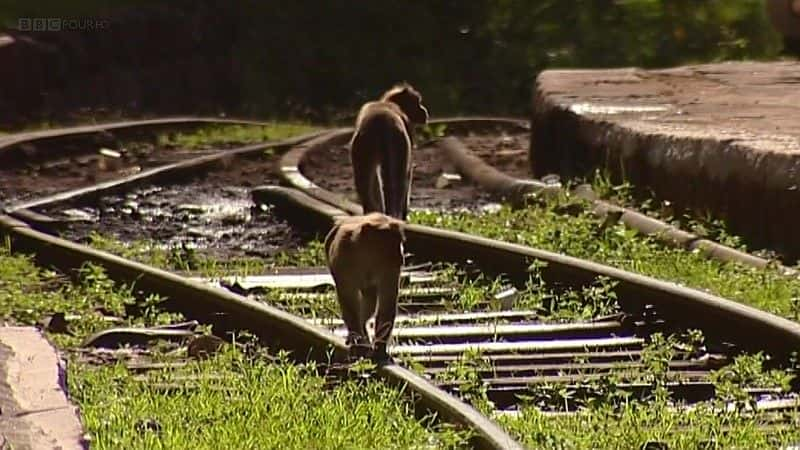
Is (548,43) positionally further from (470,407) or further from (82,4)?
(470,407)

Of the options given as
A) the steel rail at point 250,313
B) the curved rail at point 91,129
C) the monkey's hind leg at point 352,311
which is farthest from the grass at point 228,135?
the monkey's hind leg at point 352,311

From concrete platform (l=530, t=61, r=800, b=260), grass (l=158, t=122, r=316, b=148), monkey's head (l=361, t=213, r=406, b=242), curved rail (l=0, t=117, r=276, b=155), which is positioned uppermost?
monkey's head (l=361, t=213, r=406, b=242)

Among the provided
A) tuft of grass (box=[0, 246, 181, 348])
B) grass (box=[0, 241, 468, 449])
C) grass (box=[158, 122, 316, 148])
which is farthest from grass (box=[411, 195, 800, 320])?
grass (box=[158, 122, 316, 148])

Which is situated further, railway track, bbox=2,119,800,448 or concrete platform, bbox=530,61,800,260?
concrete platform, bbox=530,61,800,260

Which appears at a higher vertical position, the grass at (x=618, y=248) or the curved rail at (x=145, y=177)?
the grass at (x=618, y=248)

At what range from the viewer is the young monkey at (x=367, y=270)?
21.9ft

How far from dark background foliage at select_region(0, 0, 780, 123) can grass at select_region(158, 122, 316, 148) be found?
237 centimetres

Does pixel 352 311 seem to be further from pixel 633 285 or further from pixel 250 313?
pixel 633 285

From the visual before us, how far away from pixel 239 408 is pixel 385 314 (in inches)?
31.7

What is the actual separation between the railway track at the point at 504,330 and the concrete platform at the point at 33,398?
1.15 meters

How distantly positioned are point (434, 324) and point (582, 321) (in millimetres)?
622

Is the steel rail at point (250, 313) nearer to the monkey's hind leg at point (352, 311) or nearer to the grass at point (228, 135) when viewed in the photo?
the monkey's hind leg at point (352, 311)

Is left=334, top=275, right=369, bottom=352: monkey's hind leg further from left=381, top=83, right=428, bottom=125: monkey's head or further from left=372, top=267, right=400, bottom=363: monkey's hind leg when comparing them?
left=381, top=83, right=428, bottom=125: monkey's head

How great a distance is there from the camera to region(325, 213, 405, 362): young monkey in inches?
263
